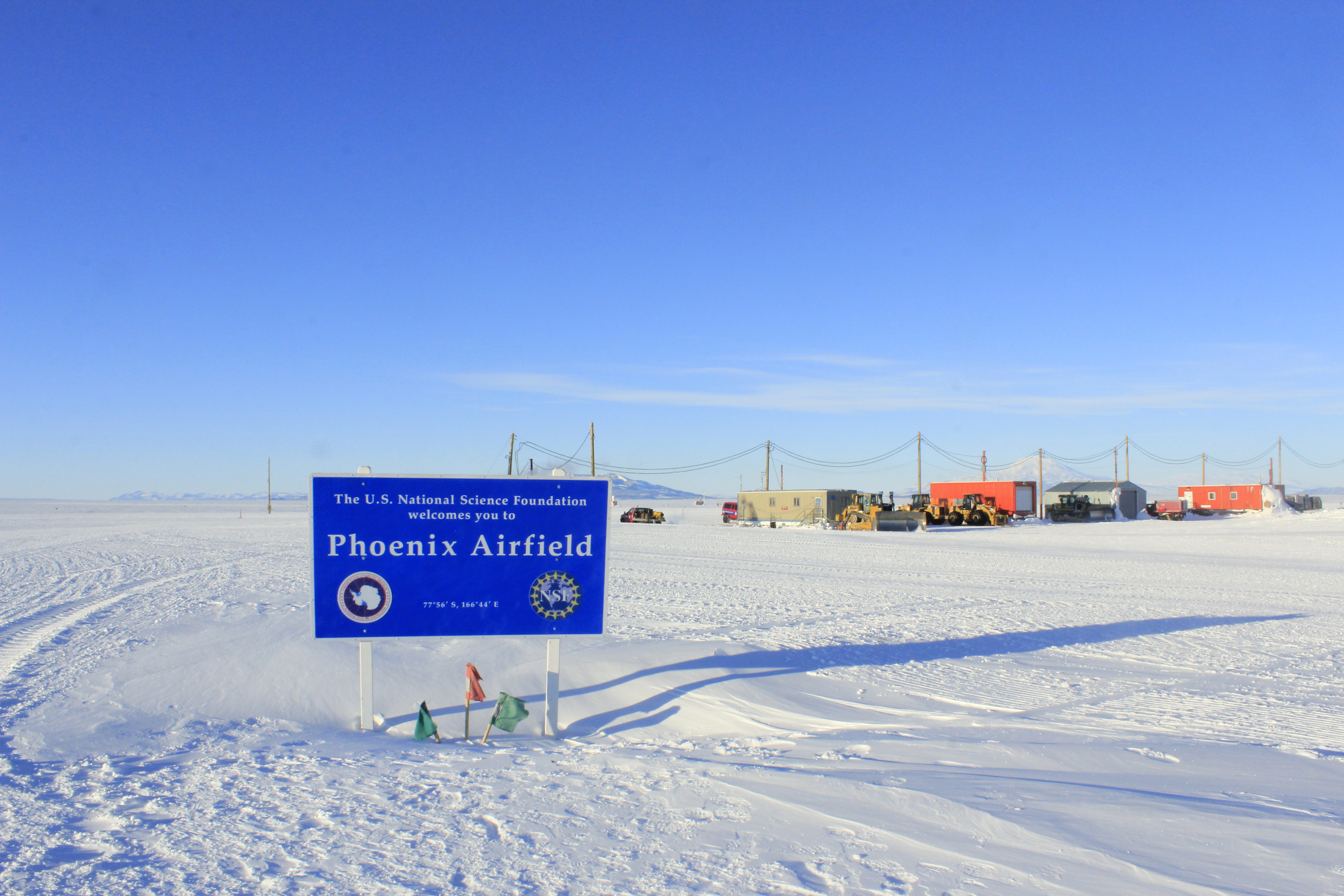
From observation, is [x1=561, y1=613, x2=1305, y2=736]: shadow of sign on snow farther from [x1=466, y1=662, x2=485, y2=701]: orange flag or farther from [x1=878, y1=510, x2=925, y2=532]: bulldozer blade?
[x1=878, y1=510, x2=925, y2=532]: bulldozer blade

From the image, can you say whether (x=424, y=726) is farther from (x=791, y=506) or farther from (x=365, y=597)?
(x=791, y=506)

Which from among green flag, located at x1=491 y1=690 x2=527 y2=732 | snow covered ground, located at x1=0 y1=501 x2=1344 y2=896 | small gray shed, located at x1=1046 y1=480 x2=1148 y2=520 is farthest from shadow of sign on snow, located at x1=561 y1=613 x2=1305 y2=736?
small gray shed, located at x1=1046 y1=480 x2=1148 y2=520

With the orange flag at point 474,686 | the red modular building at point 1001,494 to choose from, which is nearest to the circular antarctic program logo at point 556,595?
the orange flag at point 474,686

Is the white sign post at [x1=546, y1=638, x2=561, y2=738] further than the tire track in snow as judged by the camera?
No

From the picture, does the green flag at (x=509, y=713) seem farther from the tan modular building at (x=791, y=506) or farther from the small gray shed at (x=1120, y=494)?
the small gray shed at (x=1120, y=494)

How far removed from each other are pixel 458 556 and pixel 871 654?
15.8 ft

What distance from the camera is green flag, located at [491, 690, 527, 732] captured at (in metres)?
6.48

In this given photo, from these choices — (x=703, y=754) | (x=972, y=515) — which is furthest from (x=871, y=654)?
(x=972, y=515)

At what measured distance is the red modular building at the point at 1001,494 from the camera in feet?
190

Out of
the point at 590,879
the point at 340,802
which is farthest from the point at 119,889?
the point at 590,879

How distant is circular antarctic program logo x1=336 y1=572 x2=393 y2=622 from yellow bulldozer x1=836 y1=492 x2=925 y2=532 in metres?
41.0

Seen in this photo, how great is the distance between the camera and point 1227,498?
72188 millimetres

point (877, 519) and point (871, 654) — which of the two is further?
point (877, 519)

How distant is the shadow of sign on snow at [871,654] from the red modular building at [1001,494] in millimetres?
44697
